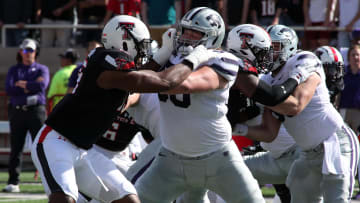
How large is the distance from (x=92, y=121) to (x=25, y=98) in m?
4.90

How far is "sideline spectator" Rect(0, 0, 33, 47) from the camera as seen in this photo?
43.2 feet

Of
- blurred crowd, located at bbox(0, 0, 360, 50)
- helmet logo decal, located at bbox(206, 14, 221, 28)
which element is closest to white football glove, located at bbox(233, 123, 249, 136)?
helmet logo decal, located at bbox(206, 14, 221, 28)

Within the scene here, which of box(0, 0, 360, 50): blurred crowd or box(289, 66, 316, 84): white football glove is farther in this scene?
box(0, 0, 360, 50): blurred crowd

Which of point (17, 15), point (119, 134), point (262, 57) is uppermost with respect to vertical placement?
point (262, 57)

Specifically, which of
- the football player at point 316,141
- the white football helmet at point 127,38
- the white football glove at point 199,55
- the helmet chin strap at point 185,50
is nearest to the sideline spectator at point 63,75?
the football player at point 316,141

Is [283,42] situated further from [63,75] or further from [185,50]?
[63,75]

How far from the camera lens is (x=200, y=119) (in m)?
4.80

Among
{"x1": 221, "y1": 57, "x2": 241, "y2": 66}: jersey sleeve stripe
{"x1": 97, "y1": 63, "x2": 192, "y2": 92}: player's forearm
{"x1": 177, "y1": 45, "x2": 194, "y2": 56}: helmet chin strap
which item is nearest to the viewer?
{"x1": 97, "y1": 63, "x2": 192, "y2": 92}: player's forearm

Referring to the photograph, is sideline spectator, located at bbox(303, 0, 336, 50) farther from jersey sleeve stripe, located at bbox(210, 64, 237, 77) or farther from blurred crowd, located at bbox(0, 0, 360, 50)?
jersey sleeve stripe, located at bbox(210, 64, 237, 77)

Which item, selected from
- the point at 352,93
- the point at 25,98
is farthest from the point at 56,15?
the point at 352,93

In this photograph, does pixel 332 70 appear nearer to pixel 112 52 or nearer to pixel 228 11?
pixel 112 52

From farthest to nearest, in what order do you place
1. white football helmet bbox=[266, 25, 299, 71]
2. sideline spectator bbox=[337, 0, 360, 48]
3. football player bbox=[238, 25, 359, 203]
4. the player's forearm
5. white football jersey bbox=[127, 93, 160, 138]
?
sideline spectator bbox=[337, 0, 360, 48]
white football jersey bbox=[127, 93, 160, 138]
white football helmet bbox=[266, 25, 299, 71]
football player bbox=[238, 25, 359, 203]
the player's forearm

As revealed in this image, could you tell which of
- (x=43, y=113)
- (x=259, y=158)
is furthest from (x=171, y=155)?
(x=43, y=113)

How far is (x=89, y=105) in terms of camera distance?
4.97m
